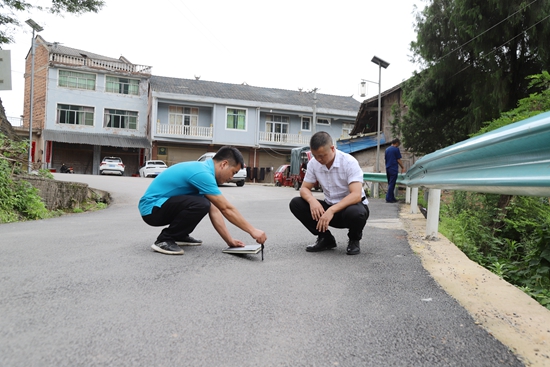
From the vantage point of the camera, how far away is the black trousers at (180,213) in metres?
4.56

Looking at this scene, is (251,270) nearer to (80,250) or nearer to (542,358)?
(80,250)

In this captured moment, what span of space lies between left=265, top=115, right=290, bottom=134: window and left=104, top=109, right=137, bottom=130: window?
10.4 metres

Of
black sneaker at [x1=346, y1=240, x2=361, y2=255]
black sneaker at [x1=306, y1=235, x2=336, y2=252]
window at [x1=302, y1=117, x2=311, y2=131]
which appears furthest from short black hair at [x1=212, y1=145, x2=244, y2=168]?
window at [x1=302, y1=117, x2=311, y2=131]

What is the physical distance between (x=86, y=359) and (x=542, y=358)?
195 centimetres

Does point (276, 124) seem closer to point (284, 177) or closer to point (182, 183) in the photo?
point (284, 177)

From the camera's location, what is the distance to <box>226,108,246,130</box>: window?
37531mm

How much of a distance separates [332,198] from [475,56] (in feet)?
37.3

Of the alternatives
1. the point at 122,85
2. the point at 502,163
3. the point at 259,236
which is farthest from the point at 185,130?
the point at 502,163

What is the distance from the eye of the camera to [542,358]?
2111 mm

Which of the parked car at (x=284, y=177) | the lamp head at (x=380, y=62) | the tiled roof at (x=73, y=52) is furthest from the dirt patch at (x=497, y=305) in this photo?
the tiled roof at (x=73, y=52)

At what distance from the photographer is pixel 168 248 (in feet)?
15.0

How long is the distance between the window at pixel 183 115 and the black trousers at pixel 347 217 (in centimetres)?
3284

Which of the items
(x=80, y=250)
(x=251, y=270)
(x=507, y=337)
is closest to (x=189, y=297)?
(x=251, y=270)

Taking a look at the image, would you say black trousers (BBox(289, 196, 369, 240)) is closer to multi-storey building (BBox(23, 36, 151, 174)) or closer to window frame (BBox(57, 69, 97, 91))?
multi-storey building (BBox(23, 36, 151, 174))
